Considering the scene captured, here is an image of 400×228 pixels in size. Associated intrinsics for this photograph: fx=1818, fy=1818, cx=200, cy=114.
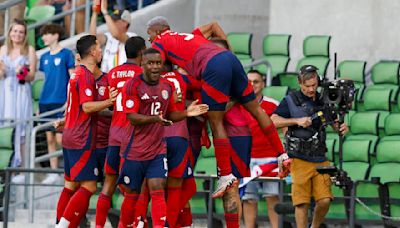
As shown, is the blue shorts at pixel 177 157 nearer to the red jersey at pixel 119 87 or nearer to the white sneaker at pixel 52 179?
the red jersey at pixel 119 87

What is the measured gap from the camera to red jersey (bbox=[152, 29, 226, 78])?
1767 centimetres

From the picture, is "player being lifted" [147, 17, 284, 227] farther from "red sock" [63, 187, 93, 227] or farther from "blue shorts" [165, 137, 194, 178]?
"red sock" [63, 187, 93, 227]

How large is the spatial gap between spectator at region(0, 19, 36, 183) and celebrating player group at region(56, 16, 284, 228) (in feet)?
16.6

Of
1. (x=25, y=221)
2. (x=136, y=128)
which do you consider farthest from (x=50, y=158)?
(x=136, y=128)

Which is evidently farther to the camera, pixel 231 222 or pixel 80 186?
pixel 80 186

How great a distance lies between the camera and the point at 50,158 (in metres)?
23.4

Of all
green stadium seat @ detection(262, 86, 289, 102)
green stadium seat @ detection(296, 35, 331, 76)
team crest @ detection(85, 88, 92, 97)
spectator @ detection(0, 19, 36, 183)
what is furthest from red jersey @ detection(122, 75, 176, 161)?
green stadium seat @ detection(296, 35, 331, 76)

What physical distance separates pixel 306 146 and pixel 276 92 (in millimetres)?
3762

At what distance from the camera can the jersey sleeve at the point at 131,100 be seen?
57.7ft

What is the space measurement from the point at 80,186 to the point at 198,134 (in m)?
1.50

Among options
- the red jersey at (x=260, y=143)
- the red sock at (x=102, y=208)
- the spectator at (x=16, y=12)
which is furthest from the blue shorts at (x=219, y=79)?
the spectator at (x=16, y=12)

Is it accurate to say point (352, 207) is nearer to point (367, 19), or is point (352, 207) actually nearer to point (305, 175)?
point (305, 175)

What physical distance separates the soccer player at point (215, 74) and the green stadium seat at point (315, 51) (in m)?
7.08

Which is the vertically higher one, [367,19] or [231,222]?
[367,19]
